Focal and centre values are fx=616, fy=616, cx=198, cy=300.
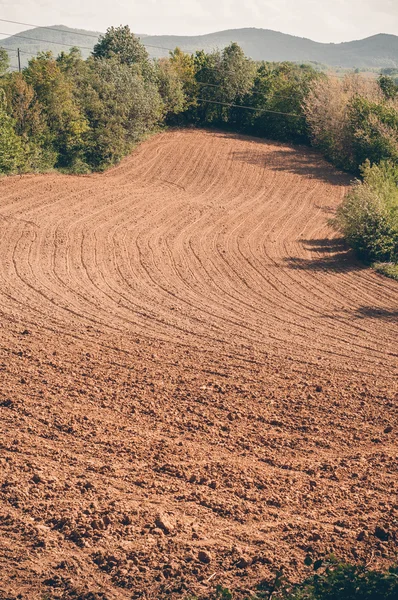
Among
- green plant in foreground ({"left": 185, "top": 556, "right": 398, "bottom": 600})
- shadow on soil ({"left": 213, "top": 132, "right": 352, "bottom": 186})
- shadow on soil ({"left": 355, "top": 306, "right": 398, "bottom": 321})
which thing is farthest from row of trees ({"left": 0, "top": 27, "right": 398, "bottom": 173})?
green plant in foreground ({"left": 185, "top": 556, "right": 398, "bottom": 600})

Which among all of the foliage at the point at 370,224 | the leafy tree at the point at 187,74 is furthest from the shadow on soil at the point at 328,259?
the leafy tree at the point at 187,74

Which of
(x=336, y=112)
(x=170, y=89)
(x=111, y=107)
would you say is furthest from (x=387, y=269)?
(x=170, y=89)

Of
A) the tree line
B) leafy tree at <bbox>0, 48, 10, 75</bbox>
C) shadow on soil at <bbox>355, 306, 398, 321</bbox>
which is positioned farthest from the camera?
leafy tree at <bbox>0, 48, 10, 75</bbox>

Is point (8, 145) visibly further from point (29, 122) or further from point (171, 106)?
point (171, 106)

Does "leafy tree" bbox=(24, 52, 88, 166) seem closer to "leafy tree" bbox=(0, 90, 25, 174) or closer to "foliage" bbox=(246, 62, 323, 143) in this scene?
"leafy tree" bbox=(0, 90, 25, 174)

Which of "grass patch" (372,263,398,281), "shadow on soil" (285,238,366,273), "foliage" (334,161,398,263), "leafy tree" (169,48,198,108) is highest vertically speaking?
"leafy tree" (169,48,198,108)

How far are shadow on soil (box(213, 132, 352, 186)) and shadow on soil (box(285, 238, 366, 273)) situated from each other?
15.7 m

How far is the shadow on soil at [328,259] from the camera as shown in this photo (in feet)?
77.5

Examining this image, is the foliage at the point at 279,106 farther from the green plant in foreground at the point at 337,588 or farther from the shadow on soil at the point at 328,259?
the green plant in foreground at the point at 337,588

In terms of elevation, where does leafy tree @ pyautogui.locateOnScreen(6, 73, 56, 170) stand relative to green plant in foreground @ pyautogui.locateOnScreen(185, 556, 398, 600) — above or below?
above

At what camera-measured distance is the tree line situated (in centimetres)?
3691

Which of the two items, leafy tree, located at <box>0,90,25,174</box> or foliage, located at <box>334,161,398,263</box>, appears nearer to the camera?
foliage, located at <box>334,161,398,263</box>

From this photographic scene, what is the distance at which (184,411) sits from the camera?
35.8 ft

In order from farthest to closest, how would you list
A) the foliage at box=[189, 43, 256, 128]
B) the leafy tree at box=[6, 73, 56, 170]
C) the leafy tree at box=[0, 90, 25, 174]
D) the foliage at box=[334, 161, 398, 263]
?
the foliage at box=[189, 43, 256, 128] → the leafy tree at box=[6, 73, 56, 170] → the leafy tree at box=[0, 90, 25, 174] → the foliage at box=[334, 161, 398, 263]
